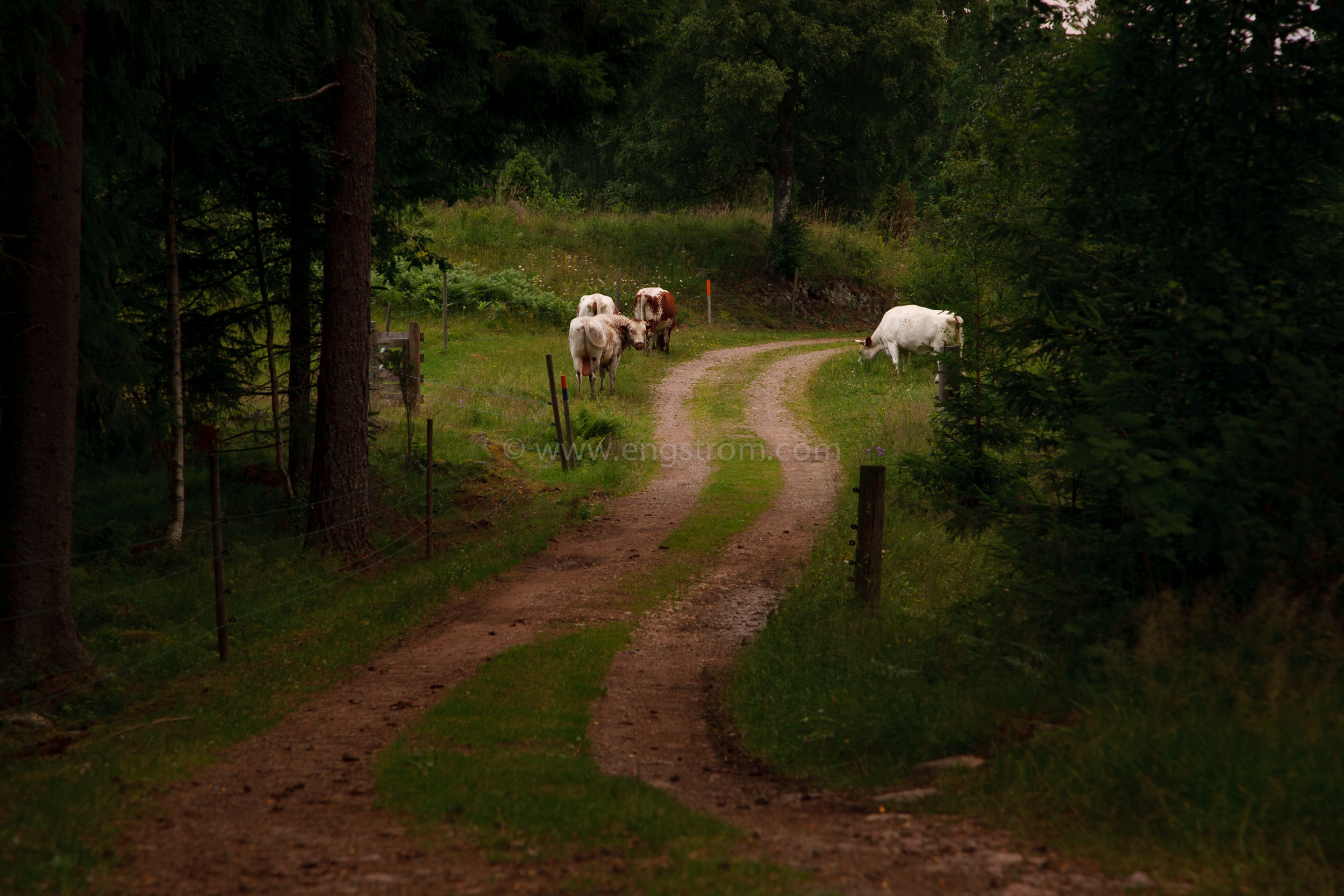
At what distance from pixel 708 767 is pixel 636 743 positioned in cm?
62

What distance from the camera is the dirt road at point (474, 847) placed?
13.8ft

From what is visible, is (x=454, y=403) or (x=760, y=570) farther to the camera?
(x=454, y=403)

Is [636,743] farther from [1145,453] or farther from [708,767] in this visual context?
[1145,453]

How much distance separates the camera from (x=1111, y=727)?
5043 mm

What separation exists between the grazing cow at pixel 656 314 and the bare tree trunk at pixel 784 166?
1294 cm

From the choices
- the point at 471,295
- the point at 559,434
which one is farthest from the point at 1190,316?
the point at 471,295

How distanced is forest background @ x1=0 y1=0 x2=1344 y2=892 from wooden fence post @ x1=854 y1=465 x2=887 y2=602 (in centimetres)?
85

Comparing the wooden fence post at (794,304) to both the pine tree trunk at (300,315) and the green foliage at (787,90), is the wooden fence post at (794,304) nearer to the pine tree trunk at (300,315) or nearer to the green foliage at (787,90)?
the green foliage at (787,90)

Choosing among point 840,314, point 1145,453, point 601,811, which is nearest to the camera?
point 601,811

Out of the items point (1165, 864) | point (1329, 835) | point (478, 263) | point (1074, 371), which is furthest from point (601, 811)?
point (478, 263)

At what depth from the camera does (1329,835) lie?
4.03 metres

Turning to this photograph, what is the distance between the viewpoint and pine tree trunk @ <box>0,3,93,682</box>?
7414 millimetres

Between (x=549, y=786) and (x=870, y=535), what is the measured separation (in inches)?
188

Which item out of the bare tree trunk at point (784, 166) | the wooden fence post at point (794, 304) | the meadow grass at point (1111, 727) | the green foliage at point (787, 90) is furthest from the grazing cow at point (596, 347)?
the bare tree trunk at point (784, 166)
